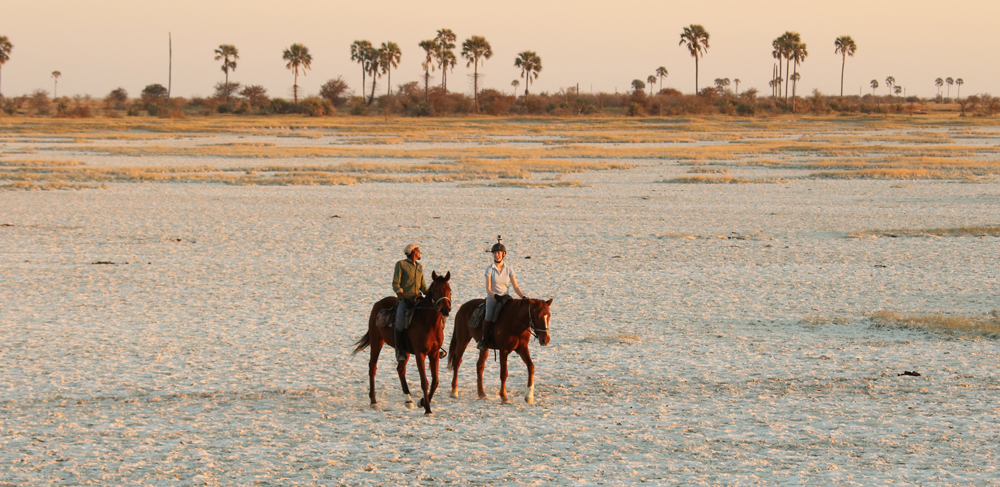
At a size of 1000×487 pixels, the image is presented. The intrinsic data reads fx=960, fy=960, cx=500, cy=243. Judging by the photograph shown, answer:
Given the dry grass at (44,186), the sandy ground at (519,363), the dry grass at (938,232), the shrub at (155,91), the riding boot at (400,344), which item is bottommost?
the sandy ground at (519,363)

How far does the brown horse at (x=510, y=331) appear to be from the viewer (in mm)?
7328

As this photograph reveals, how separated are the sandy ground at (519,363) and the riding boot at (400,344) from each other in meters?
0.52

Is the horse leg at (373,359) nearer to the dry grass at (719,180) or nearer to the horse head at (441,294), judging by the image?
the horse head at (441,294)

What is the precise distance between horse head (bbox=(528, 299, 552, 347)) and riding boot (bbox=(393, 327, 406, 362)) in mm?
1021

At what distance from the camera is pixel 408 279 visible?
291 inches

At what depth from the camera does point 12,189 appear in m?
29.1

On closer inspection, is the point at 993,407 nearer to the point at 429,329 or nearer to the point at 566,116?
the point at 429,329

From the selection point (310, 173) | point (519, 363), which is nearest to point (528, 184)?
point (310, 173)

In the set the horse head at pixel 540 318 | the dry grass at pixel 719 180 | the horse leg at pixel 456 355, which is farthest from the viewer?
the dry grass at pixel 719 180

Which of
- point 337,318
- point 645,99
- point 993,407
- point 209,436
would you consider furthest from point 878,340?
point 645,99

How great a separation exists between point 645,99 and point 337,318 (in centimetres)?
9852

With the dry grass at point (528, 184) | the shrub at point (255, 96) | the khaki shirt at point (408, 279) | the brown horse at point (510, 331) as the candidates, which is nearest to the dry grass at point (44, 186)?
the dry grass at point (528, 184)

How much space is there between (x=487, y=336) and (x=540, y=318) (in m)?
0.58

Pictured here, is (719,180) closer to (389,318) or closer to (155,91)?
(389,318)
